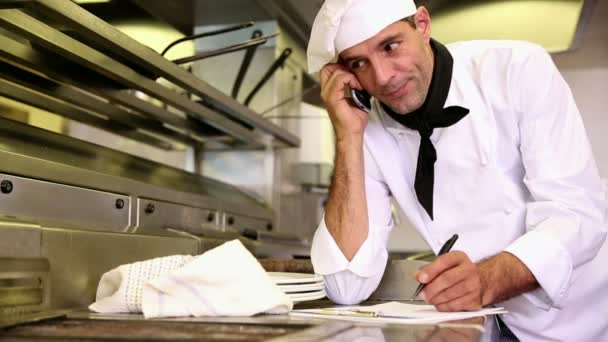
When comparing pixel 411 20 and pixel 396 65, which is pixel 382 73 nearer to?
pixel 396 65

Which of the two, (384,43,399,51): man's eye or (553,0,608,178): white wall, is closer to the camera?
(384,43,399,51): man's eye

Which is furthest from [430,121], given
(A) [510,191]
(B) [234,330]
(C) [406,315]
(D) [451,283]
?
(B) [234,330]

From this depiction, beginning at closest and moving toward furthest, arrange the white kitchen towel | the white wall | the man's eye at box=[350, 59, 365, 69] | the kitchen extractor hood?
the white kitchen towel → the man's eye at box=[350, 59, 365, 69] → the kitchen extractor hood → the white wall

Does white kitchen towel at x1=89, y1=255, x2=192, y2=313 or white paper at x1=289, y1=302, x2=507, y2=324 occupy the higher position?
white kitchen towel at x1=89, y1=255, x2=192, y2=313

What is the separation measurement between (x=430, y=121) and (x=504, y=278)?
0.42 meters

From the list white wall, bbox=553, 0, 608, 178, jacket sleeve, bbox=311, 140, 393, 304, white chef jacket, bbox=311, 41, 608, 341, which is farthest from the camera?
white wall, bbox=553, 0, 608, 178

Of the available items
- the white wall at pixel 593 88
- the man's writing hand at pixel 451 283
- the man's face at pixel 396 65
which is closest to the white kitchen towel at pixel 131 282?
the man's writing hand at pixel 451 283

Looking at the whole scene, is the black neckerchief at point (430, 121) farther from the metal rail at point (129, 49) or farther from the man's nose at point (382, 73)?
the metal rail at point (129, 49)

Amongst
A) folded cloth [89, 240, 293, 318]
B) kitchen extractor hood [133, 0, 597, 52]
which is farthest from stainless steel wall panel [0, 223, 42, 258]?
kitchen extractor hood [133, 0, 597, 52]

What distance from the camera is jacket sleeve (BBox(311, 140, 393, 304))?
1.45 metres

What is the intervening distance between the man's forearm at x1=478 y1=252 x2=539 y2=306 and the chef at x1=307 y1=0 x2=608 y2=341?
0.01 m

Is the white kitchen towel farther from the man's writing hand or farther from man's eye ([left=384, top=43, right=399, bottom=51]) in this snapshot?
man's eye ([left=384, top=43, right=399, bottom=51])

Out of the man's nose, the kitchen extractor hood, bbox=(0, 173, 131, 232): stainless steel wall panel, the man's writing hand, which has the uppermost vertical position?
the kitchen extractor hood

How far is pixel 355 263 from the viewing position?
1462mm
